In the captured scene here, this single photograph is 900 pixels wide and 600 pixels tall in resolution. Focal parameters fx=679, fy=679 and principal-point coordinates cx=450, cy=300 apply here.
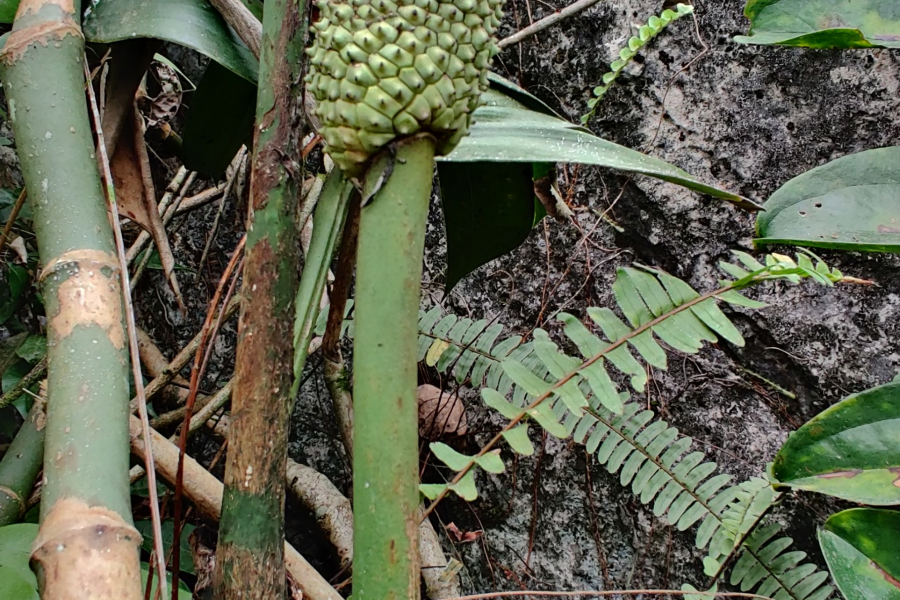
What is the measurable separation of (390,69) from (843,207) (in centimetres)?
36

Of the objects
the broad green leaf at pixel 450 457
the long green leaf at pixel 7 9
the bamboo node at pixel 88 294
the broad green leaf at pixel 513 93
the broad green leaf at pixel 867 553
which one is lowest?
the broad green leaf at pixel 867 553

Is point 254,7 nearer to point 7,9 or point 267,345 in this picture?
point 7,9

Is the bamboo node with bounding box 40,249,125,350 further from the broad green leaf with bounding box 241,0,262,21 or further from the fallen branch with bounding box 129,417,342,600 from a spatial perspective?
the fallen branch with bounding box 129,417,342,600

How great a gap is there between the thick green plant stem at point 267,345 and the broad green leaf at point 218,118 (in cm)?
23

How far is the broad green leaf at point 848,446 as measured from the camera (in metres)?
0.44

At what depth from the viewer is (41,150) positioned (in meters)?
0.34

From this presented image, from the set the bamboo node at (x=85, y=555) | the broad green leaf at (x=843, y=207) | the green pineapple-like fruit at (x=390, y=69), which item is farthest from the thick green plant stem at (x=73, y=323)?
the broad green leaf at (x=843, y=207)

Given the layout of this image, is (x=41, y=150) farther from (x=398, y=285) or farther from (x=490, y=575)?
(x=490, y=575)

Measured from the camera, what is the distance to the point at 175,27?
18.1 inches

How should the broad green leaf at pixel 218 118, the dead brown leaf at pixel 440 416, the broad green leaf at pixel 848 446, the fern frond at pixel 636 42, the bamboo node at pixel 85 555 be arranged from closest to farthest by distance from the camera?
1. the bamboo node at pixel 85 555
2. the broad green leaf at pixel 848 446
3. the broad green leaf at pixel 218 118
4. the fern frond at pixel 636 42
5. the dead brown leaf at pixel 440 416

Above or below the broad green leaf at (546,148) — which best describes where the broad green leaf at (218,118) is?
above

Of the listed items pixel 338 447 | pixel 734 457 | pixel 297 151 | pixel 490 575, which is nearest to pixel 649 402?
pixel 734 457

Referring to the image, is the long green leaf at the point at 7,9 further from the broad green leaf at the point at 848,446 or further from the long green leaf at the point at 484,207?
the broad green leaf at the point at 848,446

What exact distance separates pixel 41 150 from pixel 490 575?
2.60 ft
